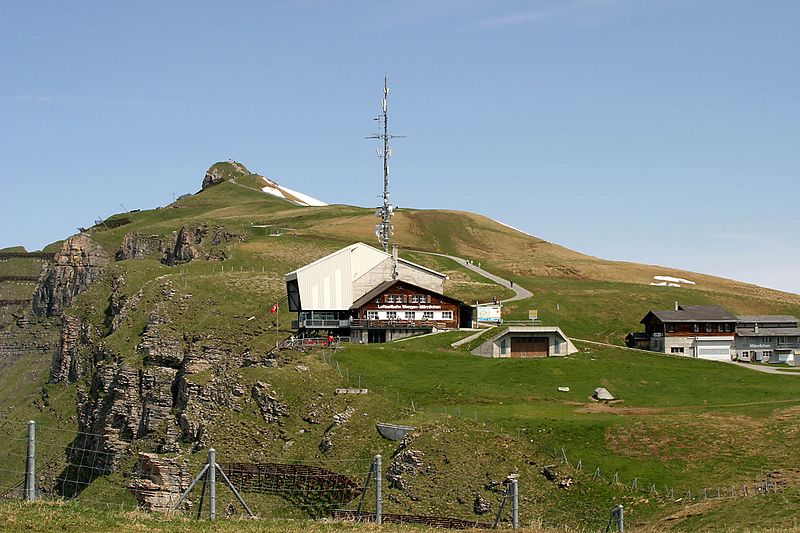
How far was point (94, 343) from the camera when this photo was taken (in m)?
177

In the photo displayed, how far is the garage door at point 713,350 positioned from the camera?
126250 millimetres

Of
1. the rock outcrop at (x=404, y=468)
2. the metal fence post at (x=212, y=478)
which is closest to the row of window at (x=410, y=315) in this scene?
the rock outcrop at (x=404, y=468)

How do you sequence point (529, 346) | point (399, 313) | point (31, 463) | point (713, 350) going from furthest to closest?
point (713, 350), point (399, 313), point (529, 346), point (31, 463)

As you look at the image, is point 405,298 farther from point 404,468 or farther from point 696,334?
point 404,468

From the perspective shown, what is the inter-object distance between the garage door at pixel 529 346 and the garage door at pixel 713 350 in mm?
23481

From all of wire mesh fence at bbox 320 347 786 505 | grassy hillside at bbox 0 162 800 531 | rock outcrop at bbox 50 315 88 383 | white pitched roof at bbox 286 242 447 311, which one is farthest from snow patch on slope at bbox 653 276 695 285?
wire mesh fence at bbox 320 347 786 505

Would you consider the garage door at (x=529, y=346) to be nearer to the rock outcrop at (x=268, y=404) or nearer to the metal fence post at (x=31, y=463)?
the rock outcrop at (x=268, y=404)

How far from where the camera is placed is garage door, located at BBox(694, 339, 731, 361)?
414ft

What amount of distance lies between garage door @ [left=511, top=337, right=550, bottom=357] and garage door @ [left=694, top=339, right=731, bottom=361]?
924 inches

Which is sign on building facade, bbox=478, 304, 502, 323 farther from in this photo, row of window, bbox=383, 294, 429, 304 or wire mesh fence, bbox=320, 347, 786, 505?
wire mesh fence, bbox=320, 347, 786, 505

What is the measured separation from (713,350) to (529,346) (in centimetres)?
2718

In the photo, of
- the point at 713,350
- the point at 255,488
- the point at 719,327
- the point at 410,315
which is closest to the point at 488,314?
the point at 410,315

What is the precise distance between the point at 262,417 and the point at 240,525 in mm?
55657

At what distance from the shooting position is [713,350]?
126750 mm
